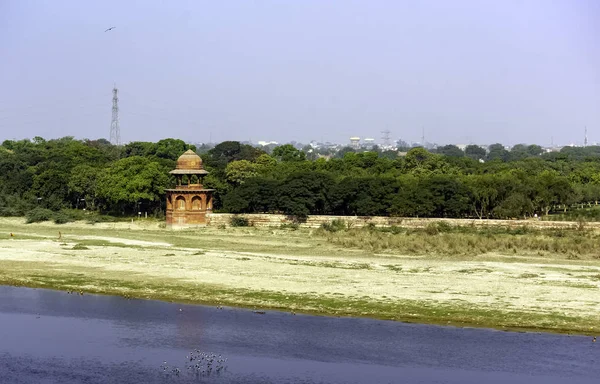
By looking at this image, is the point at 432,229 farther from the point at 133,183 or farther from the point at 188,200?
the point at 133,183

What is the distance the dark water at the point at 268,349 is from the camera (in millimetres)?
28812

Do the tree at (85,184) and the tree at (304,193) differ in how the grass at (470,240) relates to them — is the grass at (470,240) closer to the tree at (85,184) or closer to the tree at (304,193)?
the tree at (304,193)

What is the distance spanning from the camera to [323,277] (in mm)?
44875

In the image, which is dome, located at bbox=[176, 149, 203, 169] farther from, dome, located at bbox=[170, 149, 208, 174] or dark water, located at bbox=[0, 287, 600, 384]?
dark water, located at bbox=[0, 287, 600, 384]

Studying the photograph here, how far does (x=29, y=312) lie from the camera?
1506 inches

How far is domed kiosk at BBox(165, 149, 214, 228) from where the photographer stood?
70.9m

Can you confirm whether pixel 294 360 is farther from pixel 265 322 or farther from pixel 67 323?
pixel 67 323

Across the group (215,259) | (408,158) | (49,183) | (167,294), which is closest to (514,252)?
(215,259)

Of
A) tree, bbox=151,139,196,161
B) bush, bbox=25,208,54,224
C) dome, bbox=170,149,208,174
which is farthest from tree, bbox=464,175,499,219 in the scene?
tree, bbox=151,139,196,161

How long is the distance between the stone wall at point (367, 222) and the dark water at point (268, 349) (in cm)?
3149

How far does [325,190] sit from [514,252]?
20.6 meters

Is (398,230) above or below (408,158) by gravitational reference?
below

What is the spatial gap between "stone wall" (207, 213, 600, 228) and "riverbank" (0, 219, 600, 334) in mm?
6300

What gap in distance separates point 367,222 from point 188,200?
47.3 feet
